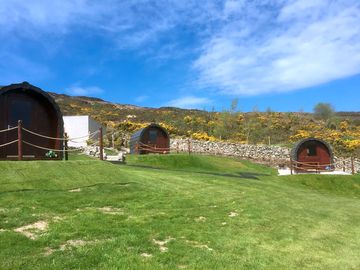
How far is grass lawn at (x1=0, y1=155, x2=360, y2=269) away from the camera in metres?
7.21

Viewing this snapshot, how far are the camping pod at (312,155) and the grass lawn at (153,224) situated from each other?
64.7 feet

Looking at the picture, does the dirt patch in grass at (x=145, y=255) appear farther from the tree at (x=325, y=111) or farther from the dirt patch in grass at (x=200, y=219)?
the tree at (x=325, y=111)

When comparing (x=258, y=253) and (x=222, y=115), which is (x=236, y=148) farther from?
(x=258, y=253)

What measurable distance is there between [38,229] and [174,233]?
269 centimetres

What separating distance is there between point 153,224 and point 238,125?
2145 inches

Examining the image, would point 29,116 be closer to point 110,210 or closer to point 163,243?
point 110,210

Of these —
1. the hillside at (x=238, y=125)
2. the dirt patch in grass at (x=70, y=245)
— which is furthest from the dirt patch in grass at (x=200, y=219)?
Answer: the hillside at (x=238, y=125)

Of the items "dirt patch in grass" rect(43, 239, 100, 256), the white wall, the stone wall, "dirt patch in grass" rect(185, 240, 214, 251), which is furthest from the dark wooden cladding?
the stone wall

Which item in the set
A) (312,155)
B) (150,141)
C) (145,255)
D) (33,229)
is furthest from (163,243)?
(312,155)

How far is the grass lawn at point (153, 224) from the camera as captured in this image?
7.21m

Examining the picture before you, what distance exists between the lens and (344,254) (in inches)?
349

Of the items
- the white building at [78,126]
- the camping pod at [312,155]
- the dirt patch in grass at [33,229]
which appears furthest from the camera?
the white building at [78,126]

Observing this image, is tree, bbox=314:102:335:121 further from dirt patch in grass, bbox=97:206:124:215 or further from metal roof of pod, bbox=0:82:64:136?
dirt patch in grass, bbox=97:206:124:215

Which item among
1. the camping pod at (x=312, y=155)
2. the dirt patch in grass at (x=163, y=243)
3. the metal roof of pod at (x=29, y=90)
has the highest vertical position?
the metal roof of pod at (x=29, y=90)
